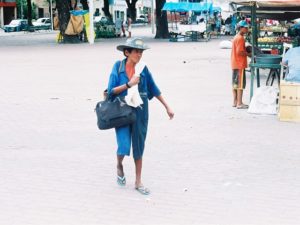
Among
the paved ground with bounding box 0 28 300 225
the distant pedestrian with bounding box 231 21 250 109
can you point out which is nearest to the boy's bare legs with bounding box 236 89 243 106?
the distant pedestrian with bounding box 231 21 250 109

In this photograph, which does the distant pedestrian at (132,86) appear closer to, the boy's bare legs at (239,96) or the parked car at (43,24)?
the boy's bare legs at (239,96)

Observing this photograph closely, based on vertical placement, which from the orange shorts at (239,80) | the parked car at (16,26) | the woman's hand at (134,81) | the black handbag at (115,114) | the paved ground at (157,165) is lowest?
the paved ground at (157,165)

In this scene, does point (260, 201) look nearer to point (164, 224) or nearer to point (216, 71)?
point (164, 224)

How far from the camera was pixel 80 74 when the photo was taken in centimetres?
1744

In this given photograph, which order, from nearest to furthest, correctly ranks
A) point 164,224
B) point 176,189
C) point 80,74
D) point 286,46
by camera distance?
point 164,224 < point 176,189 < point 286,46 < point 80,74

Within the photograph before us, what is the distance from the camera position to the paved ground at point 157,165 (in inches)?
213

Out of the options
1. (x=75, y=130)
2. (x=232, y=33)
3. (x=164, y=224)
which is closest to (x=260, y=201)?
(x=164, y=224)

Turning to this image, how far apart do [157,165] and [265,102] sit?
3828mm

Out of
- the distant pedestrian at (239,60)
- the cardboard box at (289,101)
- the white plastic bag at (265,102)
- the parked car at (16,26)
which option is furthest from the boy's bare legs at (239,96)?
the parked car at (16,26)

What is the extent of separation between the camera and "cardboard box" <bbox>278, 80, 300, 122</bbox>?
9484 millimetres

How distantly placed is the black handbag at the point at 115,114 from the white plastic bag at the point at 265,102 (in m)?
5.07

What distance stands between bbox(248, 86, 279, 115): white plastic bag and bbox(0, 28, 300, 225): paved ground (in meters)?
0.24

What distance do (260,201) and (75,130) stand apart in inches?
162

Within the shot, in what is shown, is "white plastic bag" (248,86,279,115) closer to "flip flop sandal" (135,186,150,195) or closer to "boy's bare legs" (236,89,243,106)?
"boy's bare legs" (236,89,243,106)
